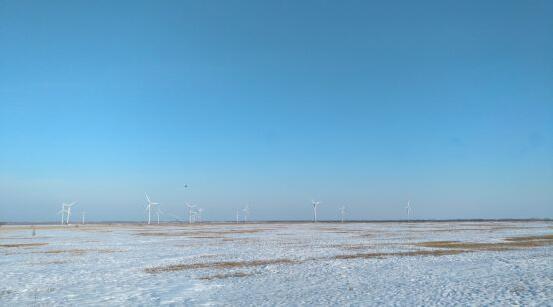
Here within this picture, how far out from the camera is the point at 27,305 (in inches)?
611

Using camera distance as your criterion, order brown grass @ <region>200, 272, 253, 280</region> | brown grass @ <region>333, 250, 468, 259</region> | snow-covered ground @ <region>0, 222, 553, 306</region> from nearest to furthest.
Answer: snow-covered ground @ <region>0, 222, 553, 306</region>, brown grass @ <region>200, 272, 253, 280</region>, brown grass @ <region>333, 250, 468, 259</region>

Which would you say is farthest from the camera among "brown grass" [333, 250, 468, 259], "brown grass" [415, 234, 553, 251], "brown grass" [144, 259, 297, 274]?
"brown grass" [415, 234, 553, 251]

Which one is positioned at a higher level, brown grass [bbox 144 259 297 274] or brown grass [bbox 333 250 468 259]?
brown grass [bbox 333 250 468 259]

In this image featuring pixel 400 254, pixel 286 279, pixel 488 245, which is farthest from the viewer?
pixel 488 245

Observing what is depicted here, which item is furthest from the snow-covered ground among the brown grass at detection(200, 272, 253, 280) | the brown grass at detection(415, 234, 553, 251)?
the brown grass at detection(415, 234, 553, 251)

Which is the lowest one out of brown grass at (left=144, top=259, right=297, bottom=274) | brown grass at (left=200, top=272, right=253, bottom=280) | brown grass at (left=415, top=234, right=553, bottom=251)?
brown grass at (left=144, top=259, right=297, bottom=274)

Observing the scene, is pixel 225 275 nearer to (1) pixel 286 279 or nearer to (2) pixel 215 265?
(1) pixel 286 279

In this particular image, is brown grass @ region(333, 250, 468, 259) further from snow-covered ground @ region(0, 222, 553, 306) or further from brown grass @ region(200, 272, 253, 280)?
brown grass @ region(200, 272, 253, 280)

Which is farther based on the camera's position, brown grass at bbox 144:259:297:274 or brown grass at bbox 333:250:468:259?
brown grass at bbox 333:250:468:259

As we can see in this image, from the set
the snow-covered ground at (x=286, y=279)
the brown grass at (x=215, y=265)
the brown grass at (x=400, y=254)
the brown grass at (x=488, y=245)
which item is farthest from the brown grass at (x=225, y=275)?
the brown grass at (x=488, y=245)

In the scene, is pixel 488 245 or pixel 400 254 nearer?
pixel 400 254

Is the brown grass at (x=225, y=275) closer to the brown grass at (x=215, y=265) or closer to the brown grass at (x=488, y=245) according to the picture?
the brown grass at (x=215, y=265)

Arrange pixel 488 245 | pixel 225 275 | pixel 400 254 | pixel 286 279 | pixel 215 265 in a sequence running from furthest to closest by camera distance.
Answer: pixel 488 245 → pixel 400 254 → pixel 215 265 → pixel 225 275 → pixel 286 279

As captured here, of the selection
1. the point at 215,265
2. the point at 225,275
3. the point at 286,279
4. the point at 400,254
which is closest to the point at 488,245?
the point at 400,254
